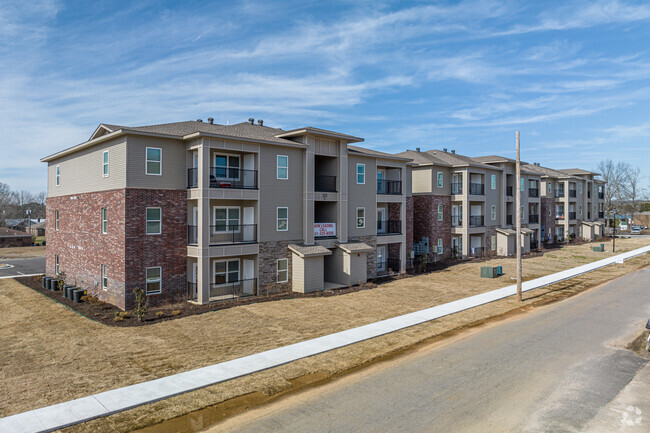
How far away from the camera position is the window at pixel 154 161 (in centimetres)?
2130

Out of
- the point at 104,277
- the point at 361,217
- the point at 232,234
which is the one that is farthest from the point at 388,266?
the point at 104,277

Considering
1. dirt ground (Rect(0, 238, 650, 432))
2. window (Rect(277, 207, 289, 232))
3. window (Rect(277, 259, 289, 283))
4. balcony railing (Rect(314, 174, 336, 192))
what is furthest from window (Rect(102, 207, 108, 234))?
balcony railing (Rect(314, 174, 336, 192))

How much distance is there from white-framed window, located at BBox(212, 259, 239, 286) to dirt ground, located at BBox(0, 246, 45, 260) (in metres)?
36.0

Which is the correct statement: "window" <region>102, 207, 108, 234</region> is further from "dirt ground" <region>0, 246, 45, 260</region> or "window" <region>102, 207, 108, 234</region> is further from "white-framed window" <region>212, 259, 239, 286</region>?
"dirt ground" <region>0, 246, 45, 260</region>

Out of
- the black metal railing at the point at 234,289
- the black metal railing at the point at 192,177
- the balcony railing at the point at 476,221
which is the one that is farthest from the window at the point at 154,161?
the balcony railing at the point at 476,221

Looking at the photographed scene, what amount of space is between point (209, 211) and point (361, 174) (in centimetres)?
1198

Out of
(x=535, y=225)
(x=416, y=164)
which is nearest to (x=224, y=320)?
(x=416, y=164)

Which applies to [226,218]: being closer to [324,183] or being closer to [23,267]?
[324,183]

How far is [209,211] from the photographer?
→ 72.0ft

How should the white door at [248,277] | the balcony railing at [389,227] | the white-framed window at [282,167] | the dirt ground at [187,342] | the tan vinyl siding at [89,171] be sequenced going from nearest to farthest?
the dirt ground at [187,342]
the tan vinyl siding at [89,171]
the white door at [248,277]
the white-framed window at [282,167]
the balcony railing at [389,227]

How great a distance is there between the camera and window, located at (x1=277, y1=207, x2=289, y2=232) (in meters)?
24.8

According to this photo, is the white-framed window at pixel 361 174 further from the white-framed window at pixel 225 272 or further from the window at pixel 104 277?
the window at pixel 104 277

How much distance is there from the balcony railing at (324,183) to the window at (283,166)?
3006 millimetres

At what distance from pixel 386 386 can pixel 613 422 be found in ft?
17.0
